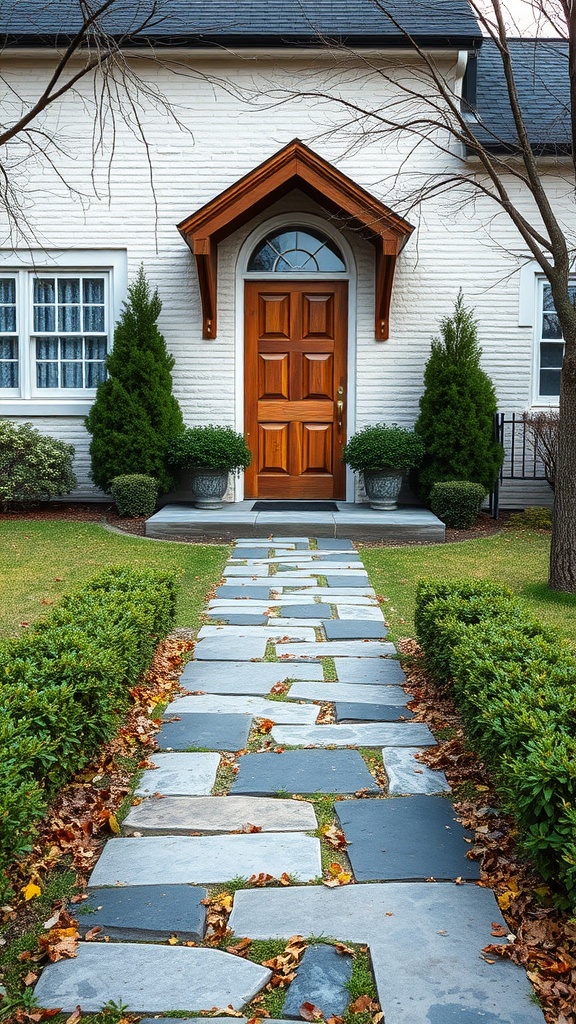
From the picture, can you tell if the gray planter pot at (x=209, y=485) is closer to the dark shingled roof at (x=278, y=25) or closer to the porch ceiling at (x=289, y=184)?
the porch ceiling at (x=289, y=184)

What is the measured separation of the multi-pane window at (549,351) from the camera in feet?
38.3

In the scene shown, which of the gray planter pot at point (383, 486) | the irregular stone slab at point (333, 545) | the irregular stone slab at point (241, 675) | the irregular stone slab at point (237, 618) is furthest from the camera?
the gray planter pot at point (383, 486)

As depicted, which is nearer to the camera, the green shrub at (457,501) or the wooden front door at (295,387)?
the green shrub at (457,501)

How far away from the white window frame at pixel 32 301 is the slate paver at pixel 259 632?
20.6 feet

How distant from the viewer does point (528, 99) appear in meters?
12.0

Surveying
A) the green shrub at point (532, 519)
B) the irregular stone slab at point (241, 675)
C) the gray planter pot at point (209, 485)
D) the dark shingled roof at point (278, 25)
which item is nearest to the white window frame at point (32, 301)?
the gray planter pot at point (209, 485)

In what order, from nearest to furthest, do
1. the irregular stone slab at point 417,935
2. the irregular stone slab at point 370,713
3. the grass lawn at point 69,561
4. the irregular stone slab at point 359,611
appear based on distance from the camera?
the irregular stone slab at point 417,935, the irregular stone slab at point 370,713, the irregular stone slab at point 359,611, the grass lawn at point 69,561

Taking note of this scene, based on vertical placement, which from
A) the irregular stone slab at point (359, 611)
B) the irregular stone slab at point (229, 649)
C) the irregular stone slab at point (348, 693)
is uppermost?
the irregular stone slab at point (359, 611)

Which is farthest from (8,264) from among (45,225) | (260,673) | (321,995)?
(321,995)

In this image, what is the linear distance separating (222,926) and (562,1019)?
0.91m

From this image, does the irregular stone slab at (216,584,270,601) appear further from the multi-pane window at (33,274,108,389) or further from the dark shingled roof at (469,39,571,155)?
the dark shingled roof at (469,39,571,155)

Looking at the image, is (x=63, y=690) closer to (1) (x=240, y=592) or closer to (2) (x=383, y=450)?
(1) (x=240, y=592)

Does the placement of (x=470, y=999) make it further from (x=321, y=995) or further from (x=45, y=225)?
(x=45, y=225)

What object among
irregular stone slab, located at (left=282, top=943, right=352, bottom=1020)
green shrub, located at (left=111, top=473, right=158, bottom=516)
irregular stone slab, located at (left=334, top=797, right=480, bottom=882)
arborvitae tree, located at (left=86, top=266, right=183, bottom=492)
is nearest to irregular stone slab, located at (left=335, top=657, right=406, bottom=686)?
irregular stone slab, located at (left=334, top=797, right=480, bottom=882)
